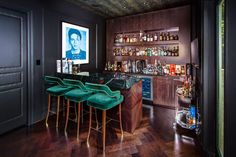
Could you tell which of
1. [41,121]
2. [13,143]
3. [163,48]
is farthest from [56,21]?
[163,48]

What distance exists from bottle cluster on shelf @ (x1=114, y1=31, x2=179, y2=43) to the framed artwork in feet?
4.17

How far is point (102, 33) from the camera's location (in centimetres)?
577

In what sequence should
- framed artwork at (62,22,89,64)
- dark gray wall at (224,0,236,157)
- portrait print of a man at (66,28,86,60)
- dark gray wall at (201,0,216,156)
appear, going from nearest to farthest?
dark gray wall at (224,0,236,157) → dark gray wall at (201,0,216,156) → framed artwork at (62,22,89,64) → portrait print of a man at (66,28,86,60)

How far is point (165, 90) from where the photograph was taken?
457 centimetres

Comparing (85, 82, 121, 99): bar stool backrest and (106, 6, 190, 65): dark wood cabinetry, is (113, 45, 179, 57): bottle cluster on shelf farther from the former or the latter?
(85, 82, 121, 99): bar stool backrest

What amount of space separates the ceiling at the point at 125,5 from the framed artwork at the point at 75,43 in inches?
25.6

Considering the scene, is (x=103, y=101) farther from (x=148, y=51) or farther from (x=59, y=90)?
(x=148, y=51)

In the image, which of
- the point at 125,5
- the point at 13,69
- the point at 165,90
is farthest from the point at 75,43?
the point at 165,90

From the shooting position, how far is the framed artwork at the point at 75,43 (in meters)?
4.28

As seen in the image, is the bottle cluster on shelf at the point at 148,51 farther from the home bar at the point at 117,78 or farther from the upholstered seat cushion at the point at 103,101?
the upholstered seat cushion at the point at 103,101

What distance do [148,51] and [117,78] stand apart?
2599mm

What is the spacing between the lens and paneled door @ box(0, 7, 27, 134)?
117 inches

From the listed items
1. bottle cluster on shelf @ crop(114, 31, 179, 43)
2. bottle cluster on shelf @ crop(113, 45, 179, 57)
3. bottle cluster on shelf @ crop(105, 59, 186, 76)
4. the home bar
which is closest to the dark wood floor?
the home bar

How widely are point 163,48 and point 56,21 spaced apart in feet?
9.94
